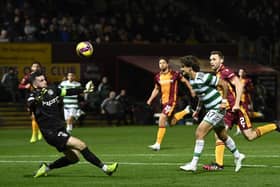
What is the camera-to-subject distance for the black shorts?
15852 millimetres

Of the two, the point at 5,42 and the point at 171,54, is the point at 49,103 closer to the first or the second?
the point at 5,42

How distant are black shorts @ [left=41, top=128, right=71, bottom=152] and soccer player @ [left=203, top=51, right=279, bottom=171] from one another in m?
3.35

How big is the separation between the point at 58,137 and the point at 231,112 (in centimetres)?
472

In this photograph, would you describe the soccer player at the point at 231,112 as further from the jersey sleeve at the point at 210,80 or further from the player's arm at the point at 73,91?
the player's arm at the point at 73,91

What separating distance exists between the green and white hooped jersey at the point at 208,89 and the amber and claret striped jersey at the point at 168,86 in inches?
310

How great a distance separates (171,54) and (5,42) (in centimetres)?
879

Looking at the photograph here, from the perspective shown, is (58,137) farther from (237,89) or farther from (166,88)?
(166,88)

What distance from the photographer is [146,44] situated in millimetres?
43031

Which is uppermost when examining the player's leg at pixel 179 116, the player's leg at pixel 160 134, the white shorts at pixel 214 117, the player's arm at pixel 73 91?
the player's arm at pixel 73 91

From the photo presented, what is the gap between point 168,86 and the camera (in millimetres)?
25234

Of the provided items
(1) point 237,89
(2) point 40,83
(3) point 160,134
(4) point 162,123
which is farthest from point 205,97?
(4) point 162,123

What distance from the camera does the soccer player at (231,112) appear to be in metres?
17.6

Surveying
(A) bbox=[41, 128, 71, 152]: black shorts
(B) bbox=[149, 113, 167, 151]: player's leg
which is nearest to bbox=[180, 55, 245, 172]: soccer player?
(A) bbox=[41, 128, 71, 152]: black shorts

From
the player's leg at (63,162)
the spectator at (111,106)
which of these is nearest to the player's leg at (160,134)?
the player's leg at (63,162)
